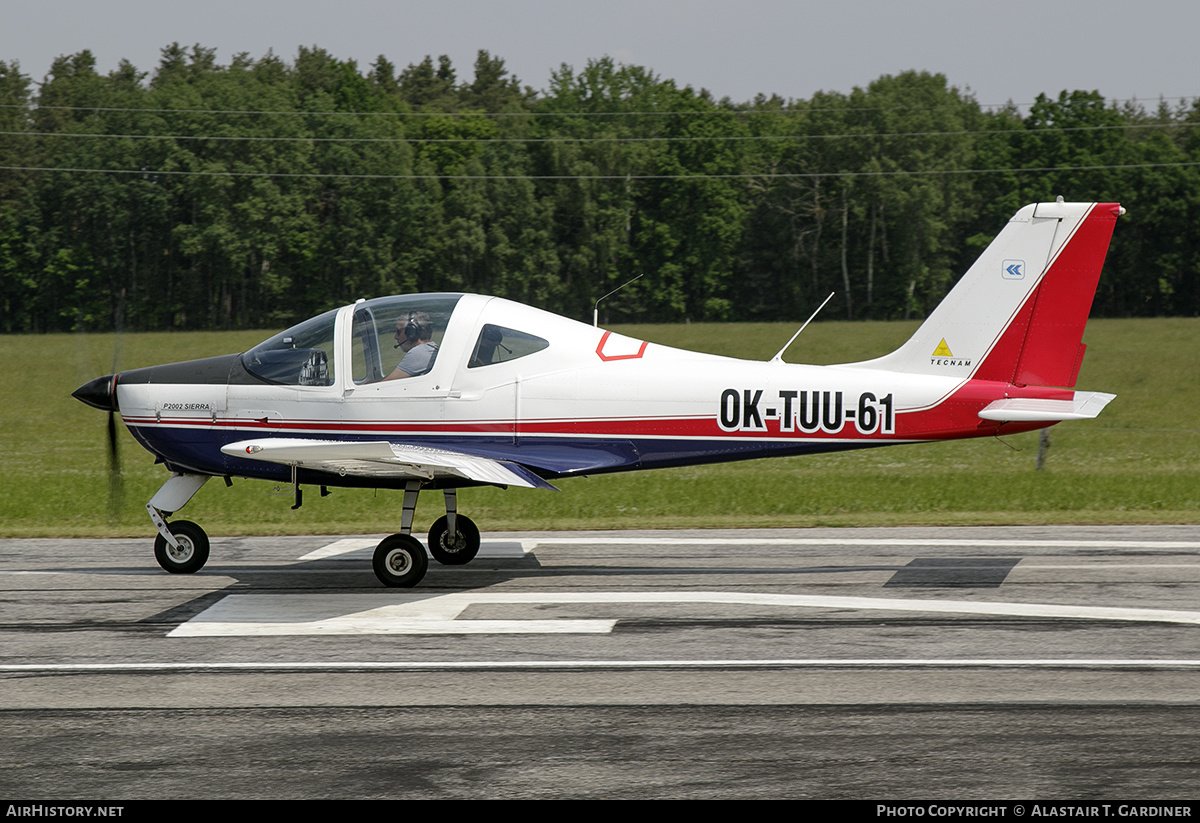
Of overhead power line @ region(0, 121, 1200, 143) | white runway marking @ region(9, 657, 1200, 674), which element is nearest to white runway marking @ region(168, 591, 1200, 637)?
white runway marking @ region(9, 657, 1200, 674)

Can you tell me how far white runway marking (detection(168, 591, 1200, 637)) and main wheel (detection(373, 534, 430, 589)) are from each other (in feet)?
0.49

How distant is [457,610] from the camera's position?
10039 millimetres

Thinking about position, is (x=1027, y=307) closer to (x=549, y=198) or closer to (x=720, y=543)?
(x=720, y=543)

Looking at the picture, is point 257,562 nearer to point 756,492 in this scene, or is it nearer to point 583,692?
point 583,692

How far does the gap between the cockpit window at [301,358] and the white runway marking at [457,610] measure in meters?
2.12

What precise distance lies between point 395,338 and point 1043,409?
6095 millimetres

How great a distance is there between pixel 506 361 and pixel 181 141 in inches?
2912

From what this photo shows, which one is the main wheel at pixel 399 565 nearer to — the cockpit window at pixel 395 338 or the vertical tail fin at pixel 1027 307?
the cockpit window at pixel 395 338

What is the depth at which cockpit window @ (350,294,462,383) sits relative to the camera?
36.8 feet

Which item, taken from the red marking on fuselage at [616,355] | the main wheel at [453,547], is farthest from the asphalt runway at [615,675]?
the red marking on fuselage at [616,355]

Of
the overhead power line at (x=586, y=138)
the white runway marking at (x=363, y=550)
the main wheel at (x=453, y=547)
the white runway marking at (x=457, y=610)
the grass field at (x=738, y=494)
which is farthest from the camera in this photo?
the overhead power line at (x=586, y=138)

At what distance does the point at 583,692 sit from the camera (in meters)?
7.55

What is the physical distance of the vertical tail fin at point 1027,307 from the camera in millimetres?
10922

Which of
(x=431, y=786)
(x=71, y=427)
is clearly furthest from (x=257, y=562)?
(x=71, y=427)
